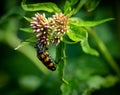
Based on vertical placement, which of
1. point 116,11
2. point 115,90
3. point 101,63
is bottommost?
point 115,90

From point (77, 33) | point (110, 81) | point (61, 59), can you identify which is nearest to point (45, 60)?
point (61, 59)

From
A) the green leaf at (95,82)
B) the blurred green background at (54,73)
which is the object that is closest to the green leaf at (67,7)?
the blurred green background at (54,73)

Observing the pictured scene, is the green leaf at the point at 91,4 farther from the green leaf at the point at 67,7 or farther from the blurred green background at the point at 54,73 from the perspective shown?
the blurred green background at the point at 54,73

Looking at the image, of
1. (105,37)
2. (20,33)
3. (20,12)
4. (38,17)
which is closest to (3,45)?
(20,33)

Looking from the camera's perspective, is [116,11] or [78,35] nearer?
[78,35]

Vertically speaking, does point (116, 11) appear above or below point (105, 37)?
above

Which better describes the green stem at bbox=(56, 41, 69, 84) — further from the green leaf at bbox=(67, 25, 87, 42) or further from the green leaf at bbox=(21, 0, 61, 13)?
the green leaf at bbox=(21, 0, 61, 13)

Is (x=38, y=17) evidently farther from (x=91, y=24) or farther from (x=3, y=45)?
(x=3, y=45)

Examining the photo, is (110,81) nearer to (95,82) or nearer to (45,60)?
(95,82)
